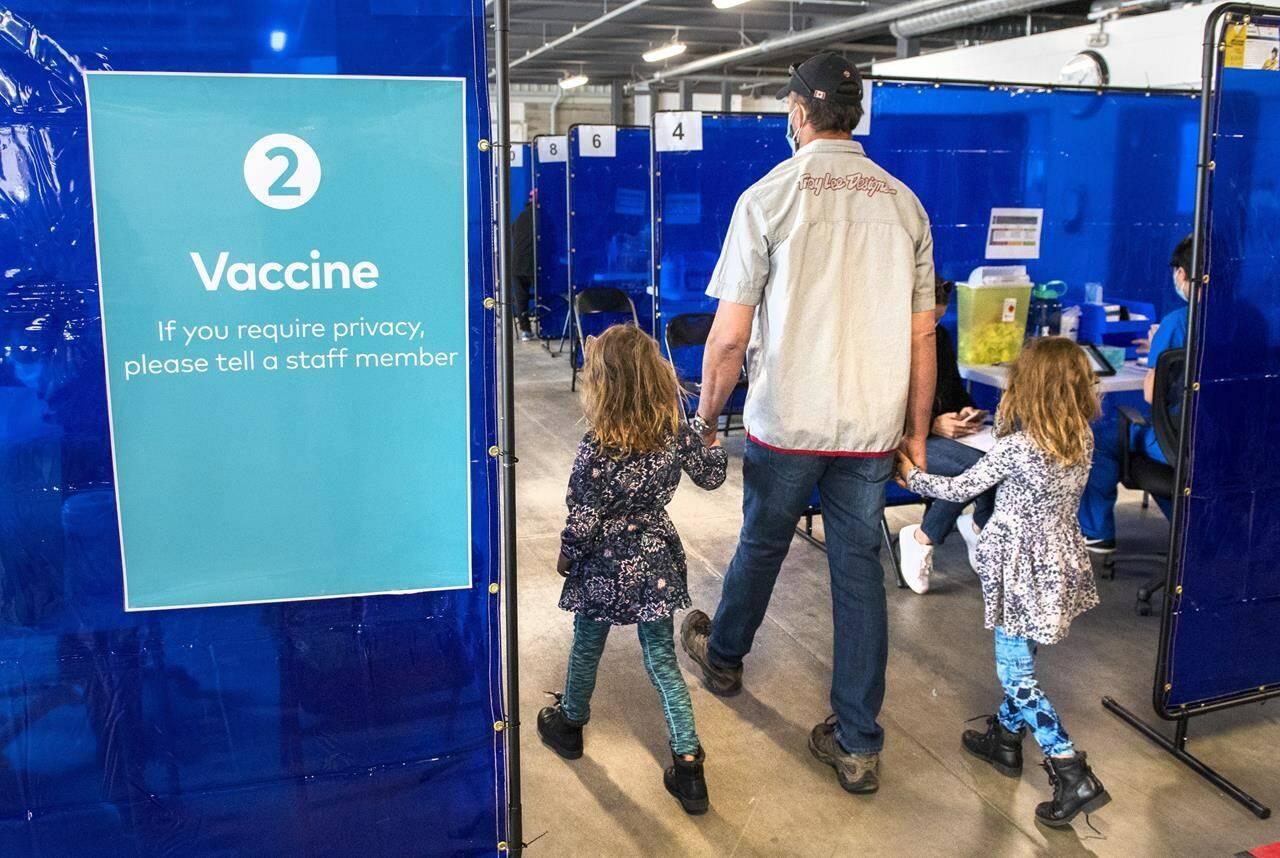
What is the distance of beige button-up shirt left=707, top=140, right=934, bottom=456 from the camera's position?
8.24 ft

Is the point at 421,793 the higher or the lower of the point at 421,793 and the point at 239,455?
the lower

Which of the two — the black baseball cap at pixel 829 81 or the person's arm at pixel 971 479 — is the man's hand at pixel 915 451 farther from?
the black baseball cap at pixel 829 81

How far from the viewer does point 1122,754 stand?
2900 mm

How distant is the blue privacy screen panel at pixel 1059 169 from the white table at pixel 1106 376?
606 mm

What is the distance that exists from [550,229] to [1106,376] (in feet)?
20.9

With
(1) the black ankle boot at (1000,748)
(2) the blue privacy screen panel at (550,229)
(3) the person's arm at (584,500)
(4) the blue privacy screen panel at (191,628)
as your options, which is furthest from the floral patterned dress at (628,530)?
(2) the blue privacy screen panel at (550,229)

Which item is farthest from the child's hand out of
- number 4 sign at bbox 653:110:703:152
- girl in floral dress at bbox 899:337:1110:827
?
number 4 sign at bbox 653:110:703:152

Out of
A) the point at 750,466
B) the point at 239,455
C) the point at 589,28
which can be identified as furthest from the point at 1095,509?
the point at 589,28

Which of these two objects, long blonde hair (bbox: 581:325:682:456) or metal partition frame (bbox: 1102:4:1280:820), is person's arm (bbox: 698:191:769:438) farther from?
metal partition frame (bbox: 1102:4:1280:820)

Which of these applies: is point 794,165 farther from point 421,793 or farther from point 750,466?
point 421,793

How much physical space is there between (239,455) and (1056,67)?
7.92 m

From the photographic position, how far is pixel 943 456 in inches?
149

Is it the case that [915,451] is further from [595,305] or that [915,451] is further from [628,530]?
[595,305]

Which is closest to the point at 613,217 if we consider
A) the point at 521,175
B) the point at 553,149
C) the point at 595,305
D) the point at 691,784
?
the point at 595,305
